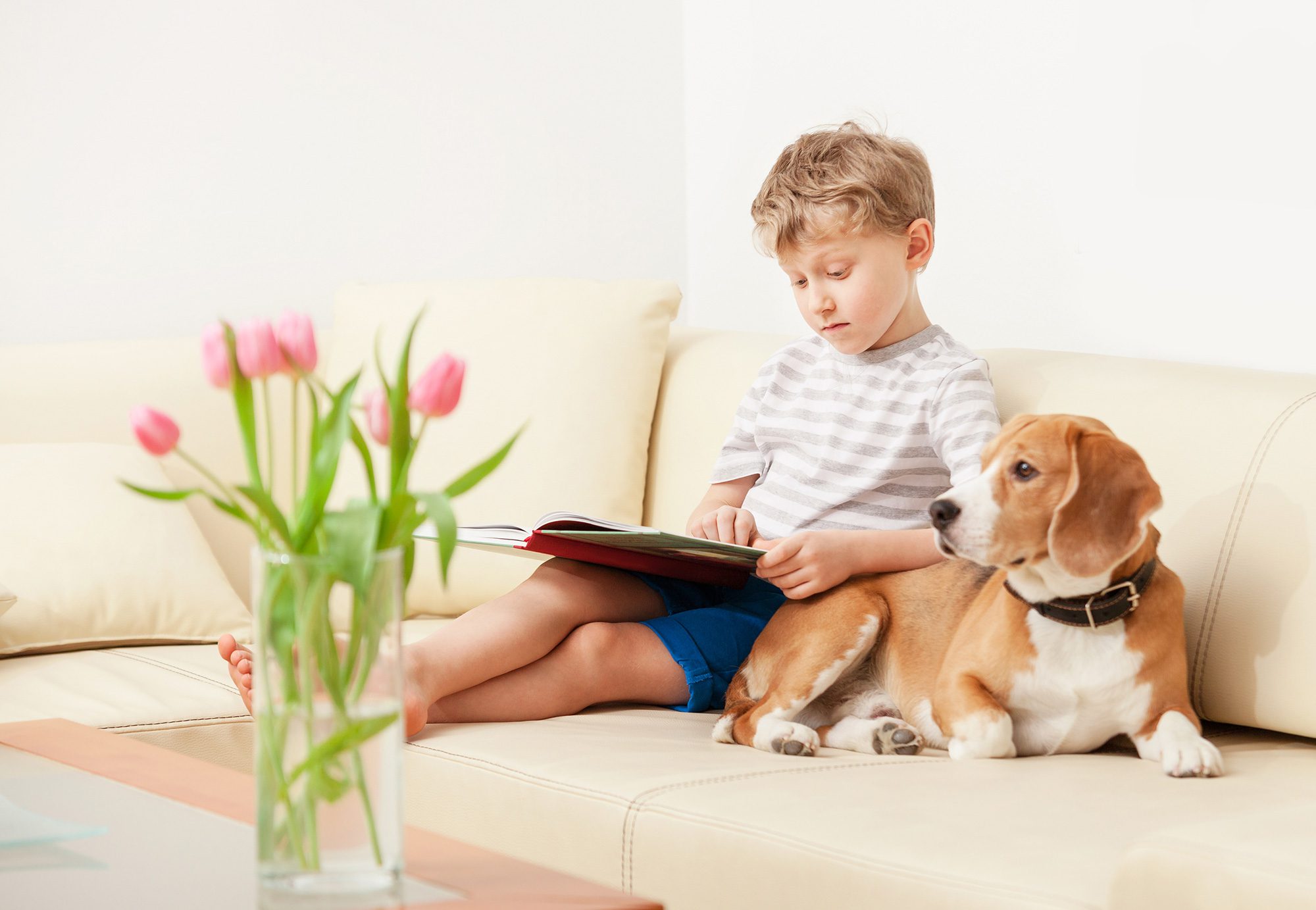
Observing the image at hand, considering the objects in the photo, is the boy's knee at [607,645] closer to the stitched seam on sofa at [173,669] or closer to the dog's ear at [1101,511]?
the stitched seam on sofa at [173,669]

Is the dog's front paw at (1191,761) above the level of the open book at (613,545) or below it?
below

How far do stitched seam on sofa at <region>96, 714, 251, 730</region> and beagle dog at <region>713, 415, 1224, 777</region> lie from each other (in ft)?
2.20

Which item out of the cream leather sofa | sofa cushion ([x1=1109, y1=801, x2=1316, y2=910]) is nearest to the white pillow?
the cream leather sofa

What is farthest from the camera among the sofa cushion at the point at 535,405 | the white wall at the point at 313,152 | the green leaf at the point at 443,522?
the white wall at the point at 313,152

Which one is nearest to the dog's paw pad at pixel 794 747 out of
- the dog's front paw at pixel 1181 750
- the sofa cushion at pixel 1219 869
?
the dog's front paw at pixel 1181 750

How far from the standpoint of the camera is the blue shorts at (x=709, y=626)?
75.0 inches

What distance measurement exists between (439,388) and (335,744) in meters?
0.23

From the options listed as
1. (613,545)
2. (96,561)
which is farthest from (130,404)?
(613,545)

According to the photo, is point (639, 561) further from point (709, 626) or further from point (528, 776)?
point (528, 776)

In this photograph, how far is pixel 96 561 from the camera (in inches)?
88.0

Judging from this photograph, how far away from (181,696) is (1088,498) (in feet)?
4.08

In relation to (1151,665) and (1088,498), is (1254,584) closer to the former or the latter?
(1151,665)

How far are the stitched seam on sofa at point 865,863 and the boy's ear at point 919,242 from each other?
38.8 inches

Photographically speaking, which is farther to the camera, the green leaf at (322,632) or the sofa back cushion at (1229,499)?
the sofa back cushion at (1229,499)
